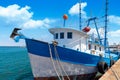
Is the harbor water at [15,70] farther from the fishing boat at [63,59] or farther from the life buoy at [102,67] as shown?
the life buoy at [102,67]

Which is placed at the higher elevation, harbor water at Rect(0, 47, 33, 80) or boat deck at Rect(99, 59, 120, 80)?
boat deck at Rect(99, 59, 120, 80)

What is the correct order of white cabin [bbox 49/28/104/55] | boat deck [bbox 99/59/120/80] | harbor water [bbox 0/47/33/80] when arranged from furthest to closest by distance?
1. harbor water [bbox 0/47/33/80]
2. white cabin [bbox 49/28/104/55]
3. boat deck [bbox 99/59/120/80]

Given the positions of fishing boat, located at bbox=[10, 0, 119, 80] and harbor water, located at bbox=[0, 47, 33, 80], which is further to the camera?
harbor water, located at bbox=[0, 47, 33, 80]

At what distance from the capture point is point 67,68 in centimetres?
1429

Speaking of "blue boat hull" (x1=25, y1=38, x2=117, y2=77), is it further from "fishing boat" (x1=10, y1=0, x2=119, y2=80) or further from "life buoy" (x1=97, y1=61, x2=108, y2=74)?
"life buoy" (x1=97, y1=61, x2=108, y2=74)

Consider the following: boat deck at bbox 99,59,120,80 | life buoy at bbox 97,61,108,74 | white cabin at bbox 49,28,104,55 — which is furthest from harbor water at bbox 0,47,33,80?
boat deck at bbox 99,59,120,80

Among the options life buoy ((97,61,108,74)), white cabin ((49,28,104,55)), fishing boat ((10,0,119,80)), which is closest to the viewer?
fishing boat ((10,0,119,80))

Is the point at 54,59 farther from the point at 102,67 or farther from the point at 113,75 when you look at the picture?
the point at 113,75

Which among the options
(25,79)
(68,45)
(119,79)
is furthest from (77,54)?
(25,79)

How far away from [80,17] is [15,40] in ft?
32.7

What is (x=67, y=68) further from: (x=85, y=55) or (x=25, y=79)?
(x=25, y=79)

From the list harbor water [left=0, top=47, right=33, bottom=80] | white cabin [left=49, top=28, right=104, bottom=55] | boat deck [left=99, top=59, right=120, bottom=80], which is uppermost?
white cabin [left=49, top=28, right=104, bottom=55]

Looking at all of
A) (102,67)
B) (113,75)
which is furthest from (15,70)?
(113,75)

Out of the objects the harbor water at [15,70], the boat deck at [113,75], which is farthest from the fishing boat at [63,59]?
the harbor water at [15,70]
